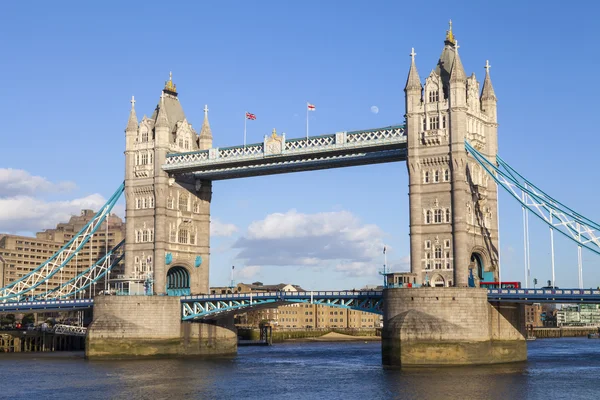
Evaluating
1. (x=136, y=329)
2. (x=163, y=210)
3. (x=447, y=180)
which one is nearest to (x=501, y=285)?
(x=447, y=180)

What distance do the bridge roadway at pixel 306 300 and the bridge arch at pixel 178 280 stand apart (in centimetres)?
688

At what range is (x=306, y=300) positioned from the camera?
94875 mm

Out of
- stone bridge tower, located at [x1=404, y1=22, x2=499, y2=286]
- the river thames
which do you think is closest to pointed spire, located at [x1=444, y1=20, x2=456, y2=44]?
stone bridge tower, located at [x1=404, y1=22, x2=499, y2=286]

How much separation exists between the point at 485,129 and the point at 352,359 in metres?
29.4

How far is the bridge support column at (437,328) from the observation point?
262ft

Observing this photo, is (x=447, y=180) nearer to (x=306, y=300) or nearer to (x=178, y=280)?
(x=306, y=300)

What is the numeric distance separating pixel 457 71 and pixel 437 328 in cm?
2476

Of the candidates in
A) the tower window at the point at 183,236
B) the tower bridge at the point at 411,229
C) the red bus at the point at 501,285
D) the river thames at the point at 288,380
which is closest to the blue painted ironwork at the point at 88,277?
the tower bridge at the point at 411,229

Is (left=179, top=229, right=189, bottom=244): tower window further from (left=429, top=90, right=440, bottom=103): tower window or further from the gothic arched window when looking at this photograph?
(left=429, top=90, right=440, bottom=103): tower window

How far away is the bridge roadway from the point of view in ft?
262

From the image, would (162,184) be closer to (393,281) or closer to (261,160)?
(261,160)

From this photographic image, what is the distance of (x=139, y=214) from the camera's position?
108m

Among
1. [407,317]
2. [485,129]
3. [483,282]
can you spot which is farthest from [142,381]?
[485,129]

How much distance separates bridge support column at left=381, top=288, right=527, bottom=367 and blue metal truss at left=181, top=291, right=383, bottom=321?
7.41 meters
